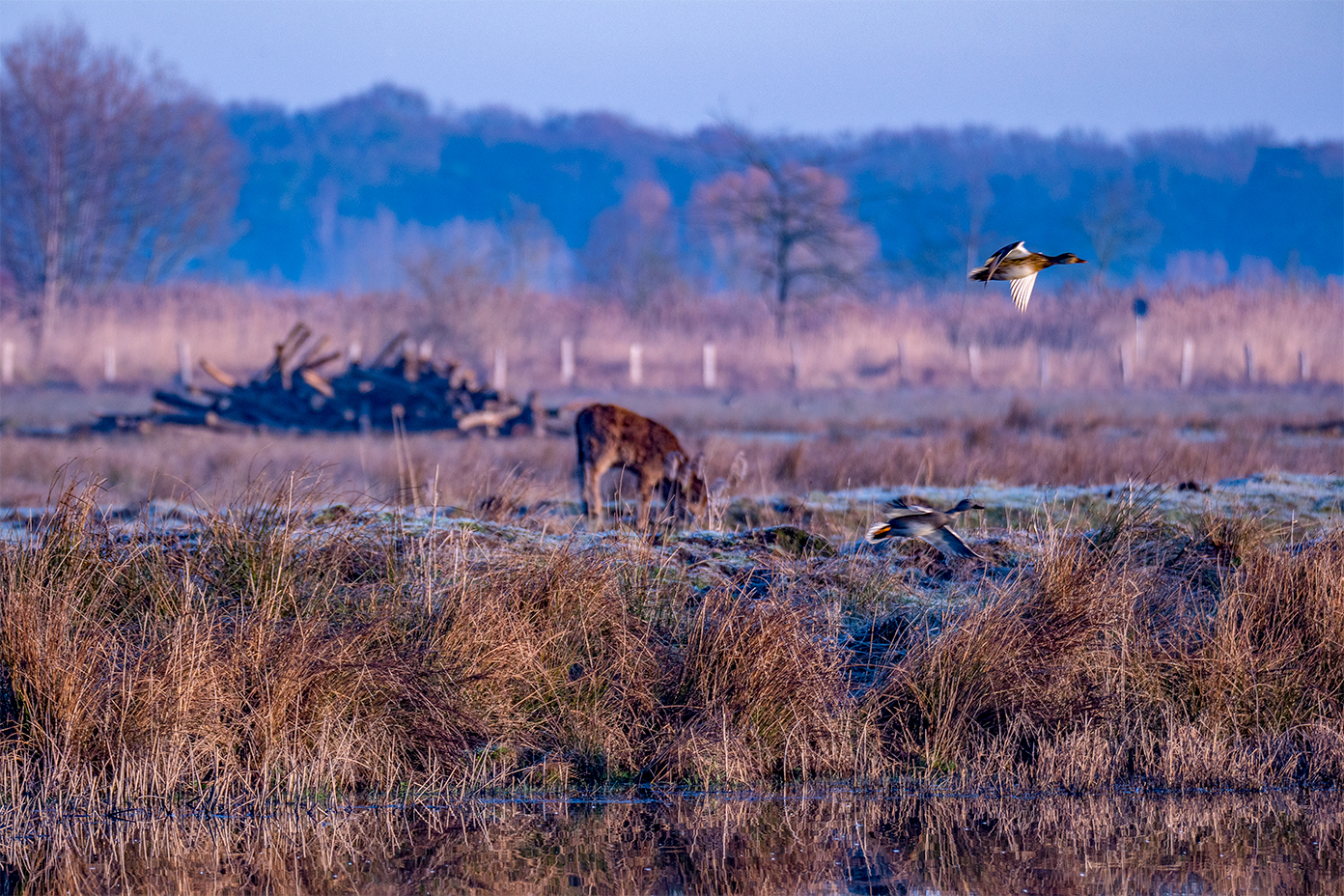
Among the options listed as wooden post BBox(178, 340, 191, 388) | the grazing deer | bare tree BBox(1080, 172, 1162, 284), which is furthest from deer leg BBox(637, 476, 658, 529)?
bare tree BBox(1080, 172, 1162, 284)

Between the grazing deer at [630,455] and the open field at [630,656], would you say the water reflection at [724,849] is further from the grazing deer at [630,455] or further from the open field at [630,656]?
the grazing deer at [630,455]

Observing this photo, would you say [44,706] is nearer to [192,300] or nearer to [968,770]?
[968,770]

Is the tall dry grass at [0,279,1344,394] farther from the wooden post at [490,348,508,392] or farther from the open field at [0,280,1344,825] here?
the open field at [0,280,1344,825]

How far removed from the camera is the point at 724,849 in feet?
20.5

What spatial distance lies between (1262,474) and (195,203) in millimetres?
47044

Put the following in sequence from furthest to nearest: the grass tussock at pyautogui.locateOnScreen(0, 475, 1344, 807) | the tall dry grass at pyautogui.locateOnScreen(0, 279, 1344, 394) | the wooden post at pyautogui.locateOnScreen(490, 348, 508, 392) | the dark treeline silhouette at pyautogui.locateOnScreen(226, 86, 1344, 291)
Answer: the dark treeline silhouette at pyautogui.locateOnScreen(226, 86, 1344, 291), the tall dry grass at pyautogui.locateOnScreen(0, 279, 1344, 394), the wooden post at pyautogui.locateOnScreen(490, 348, 508, 392), the grass tussock at pyautogui.locateOnScreen(0, 475, 1344, 807)

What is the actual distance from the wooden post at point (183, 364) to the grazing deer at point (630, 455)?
856 inches

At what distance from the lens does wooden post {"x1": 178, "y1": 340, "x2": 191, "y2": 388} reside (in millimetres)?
31031

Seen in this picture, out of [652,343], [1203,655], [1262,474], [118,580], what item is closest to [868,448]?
[1262,474]

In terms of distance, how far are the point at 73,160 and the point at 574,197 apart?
80466mm

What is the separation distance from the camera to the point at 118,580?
7488 mm

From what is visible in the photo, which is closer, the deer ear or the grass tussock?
the grass tussock

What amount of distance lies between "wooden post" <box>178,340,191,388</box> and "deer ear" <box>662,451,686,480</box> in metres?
22.0

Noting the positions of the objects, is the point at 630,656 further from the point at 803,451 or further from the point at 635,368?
the point at 635,368
